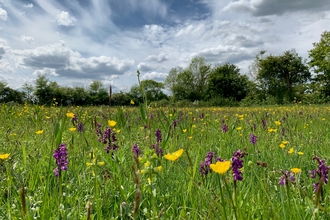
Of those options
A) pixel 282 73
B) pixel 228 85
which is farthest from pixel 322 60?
pixel 228 85

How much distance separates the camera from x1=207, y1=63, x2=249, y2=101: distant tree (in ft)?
138

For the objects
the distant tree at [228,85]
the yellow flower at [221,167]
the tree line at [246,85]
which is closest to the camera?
the yellow flower at [221,167]

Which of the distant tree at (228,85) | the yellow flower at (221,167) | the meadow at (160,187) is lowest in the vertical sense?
the meadow at (160,187)

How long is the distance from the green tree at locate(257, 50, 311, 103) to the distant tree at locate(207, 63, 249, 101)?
545 centimetres

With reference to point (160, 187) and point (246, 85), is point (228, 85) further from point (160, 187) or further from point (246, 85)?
point (160, 187)

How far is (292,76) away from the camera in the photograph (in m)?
36.1

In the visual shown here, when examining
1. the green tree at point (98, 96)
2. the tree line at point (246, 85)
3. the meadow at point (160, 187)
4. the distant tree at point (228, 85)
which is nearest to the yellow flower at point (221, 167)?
the meadow at point (160, 187)

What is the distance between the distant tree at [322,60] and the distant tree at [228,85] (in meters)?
11.1

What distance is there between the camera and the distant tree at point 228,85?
41.9 metres

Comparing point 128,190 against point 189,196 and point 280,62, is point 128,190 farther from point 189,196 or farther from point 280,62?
point 280,62

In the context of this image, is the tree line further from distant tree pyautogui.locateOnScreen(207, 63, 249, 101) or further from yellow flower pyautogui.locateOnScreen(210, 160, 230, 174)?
yellow flower pyautogui.locateOnScreen(210, 160, 230, 174)

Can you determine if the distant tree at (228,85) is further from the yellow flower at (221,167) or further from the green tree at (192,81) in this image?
the yellow flower at (221,167)

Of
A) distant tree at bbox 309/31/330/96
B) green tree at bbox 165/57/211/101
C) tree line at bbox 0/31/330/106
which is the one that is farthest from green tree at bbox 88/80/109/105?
distant tree at bbox 309/31/330/96

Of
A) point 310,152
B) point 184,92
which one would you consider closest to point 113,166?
point 310,152
